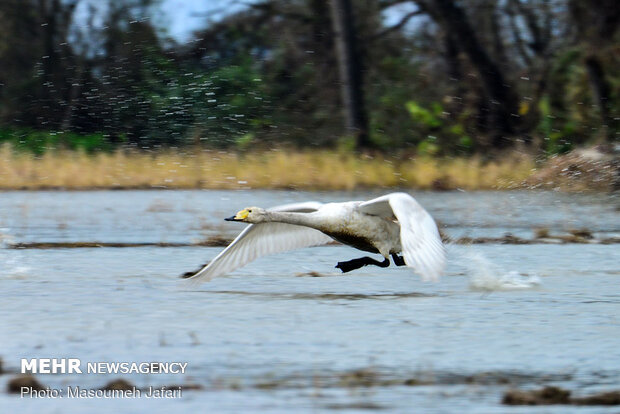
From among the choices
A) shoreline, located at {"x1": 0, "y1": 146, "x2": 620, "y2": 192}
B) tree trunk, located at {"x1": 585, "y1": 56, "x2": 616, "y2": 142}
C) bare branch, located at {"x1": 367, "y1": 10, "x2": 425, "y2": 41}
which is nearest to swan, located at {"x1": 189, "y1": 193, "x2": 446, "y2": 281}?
shoreline, located at {"x1": 0, "y1": 146, "x2": 620, "y2": 192}

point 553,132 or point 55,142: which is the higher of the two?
point 55,142

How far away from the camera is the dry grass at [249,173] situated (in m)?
19.9

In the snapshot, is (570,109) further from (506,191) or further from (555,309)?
(555,309)

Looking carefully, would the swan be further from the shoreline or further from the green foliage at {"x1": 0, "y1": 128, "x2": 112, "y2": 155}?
the green foliage at {"x1": 0, "y1": 128, "x2": 112, "y2": 155}

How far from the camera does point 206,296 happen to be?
8.77 metres

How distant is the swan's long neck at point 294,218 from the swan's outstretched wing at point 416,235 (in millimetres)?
336

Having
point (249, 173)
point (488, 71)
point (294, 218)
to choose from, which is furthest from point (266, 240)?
point (488, 71)

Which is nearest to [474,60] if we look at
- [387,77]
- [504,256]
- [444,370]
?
[387,77]

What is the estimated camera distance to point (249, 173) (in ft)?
66.9

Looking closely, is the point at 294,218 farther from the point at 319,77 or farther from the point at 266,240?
the point at 319,77

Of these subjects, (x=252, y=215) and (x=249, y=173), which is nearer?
(x=252, y=215)

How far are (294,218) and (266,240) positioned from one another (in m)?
0.56

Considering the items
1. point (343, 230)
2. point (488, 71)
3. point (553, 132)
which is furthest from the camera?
point (488, 71)

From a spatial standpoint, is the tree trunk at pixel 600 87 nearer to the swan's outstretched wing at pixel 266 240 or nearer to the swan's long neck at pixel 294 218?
the swan's outstretched wing at pixel 266 240
